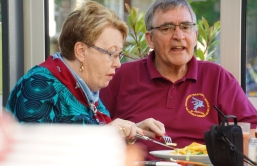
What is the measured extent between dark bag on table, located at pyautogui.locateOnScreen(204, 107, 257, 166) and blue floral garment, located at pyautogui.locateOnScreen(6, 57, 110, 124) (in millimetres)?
532

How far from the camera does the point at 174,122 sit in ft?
7.76

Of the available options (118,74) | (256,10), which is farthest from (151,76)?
(256,10)

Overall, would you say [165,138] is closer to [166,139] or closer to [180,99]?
[166,139]

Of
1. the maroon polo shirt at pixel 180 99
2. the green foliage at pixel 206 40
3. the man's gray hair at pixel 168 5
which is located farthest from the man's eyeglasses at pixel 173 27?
the green foliage at pixel 206 40

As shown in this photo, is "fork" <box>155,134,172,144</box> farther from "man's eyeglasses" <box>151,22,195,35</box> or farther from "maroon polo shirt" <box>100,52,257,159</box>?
"man's eyeglasses" <box>151,22,195,35</box>

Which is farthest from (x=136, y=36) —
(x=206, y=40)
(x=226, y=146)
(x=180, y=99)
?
(x=226, y=146)

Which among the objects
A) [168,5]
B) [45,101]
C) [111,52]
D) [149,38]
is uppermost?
[168,5]

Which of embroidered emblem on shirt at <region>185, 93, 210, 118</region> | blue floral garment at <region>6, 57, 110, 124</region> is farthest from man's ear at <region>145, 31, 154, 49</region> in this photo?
blue floral garment at <region>6, 57, 110, 124</region>

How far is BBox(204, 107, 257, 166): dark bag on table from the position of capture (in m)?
1.40

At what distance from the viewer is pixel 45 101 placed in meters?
1.69

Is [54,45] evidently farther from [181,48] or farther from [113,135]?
[113,135]

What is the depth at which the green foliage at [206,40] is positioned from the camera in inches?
114

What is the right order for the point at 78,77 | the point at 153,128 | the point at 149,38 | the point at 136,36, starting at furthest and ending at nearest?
the point at 136,36
the point at 149,38
the point at 153,128
the point at 78,77

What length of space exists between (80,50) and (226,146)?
0.78 meters
